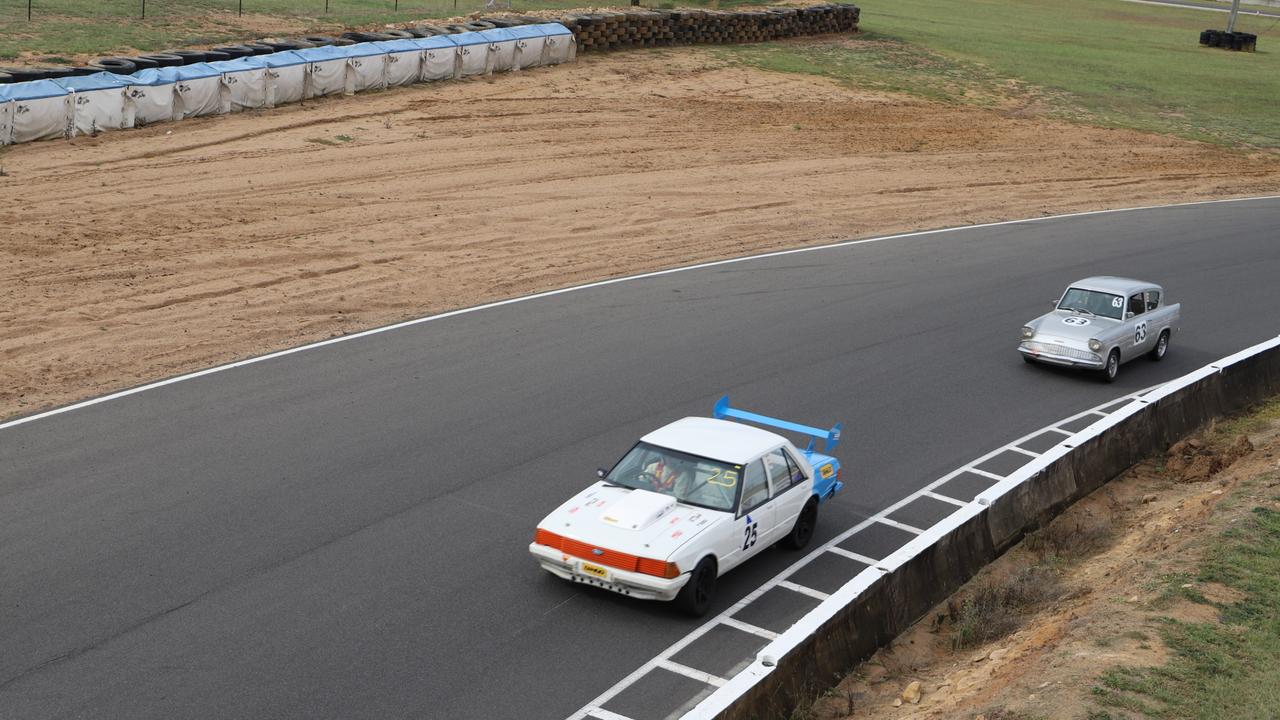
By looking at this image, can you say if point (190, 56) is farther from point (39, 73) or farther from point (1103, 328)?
point (1103, 328)

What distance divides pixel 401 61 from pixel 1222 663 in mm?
31067

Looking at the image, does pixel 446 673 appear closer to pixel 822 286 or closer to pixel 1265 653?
pixel 1265 653

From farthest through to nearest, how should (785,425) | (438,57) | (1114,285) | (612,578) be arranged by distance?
(438,57) → (1114,285) → (785,425) → (612,578)

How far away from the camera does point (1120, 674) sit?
989cm

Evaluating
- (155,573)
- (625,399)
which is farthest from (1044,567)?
(155,573)

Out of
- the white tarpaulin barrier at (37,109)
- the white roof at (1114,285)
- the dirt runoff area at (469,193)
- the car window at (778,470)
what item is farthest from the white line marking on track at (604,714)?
the white tarpaulin barrier at (37,109)

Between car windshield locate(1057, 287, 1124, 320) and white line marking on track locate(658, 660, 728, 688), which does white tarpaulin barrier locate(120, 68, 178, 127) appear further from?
white line marking on track locate(658, 660, 728, 688)

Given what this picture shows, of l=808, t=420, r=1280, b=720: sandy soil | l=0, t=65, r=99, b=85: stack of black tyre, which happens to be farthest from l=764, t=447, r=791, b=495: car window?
l=0, t=65, r=99, b=85: stack of black tyre

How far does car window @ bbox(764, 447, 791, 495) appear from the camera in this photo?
1314 centimetres

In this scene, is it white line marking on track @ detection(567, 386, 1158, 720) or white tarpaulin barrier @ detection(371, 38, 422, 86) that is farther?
white tarpaulin barrier @ detection(371, 38, 422, 86)

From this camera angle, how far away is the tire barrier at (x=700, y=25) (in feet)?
143

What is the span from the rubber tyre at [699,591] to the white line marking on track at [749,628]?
0.25m

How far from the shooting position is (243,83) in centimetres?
3272

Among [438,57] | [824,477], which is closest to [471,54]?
[438,57]
